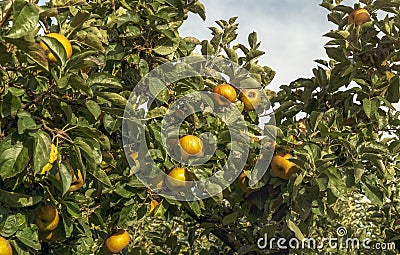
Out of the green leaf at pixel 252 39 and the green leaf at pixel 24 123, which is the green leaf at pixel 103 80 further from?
the green leaf at pixel 252 39

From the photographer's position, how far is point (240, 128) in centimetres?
342

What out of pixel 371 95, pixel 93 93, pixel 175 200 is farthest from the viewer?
pixel 371 95

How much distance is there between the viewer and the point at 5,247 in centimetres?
244

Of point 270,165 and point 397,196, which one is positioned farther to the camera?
point 397,196

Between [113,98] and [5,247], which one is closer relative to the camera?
[5,247]

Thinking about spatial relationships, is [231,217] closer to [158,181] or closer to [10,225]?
[158,181]

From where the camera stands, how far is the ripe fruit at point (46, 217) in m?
2.77

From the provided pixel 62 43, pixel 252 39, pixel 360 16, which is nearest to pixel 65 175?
pixel 62 43

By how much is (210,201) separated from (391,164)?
1.22 m

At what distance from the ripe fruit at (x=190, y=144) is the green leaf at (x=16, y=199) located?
2.80 ft

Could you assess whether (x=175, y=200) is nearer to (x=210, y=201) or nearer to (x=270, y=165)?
(x=210, y=201)

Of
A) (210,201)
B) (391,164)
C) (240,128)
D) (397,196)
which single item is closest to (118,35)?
(240,128)

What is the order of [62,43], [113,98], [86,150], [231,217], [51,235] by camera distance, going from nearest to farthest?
1. [86,150]
2. [62,43]
3. [113,98]
4. [51,235]
5. [231,217]

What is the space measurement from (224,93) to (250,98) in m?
0.32
